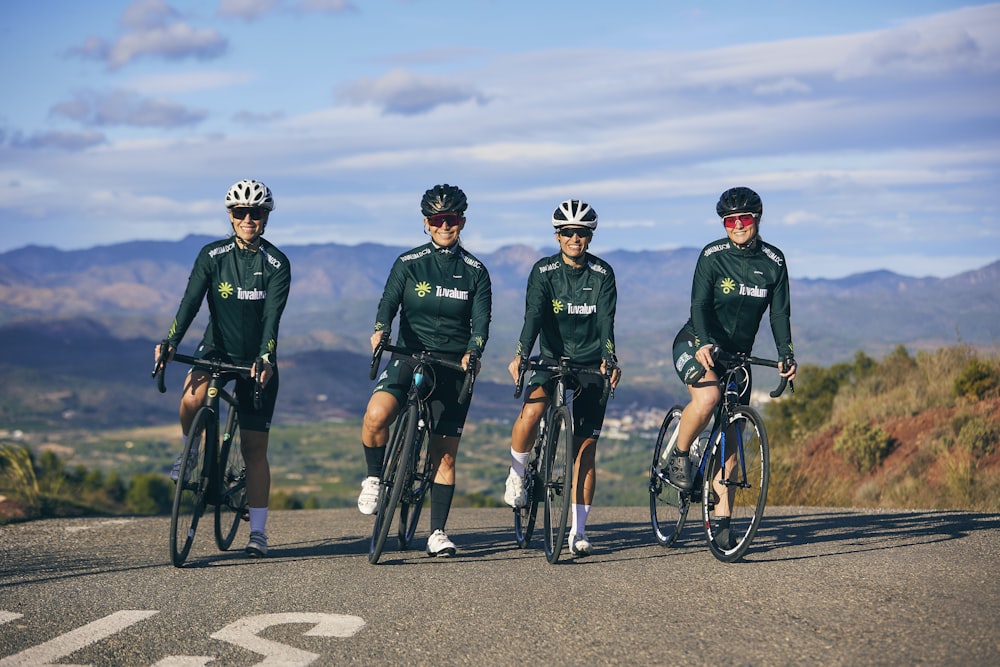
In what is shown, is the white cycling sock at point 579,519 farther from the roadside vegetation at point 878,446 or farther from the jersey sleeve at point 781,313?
the roadside vegetation at point 878,446

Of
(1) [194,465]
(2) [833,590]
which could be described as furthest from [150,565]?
(2) [833,590]

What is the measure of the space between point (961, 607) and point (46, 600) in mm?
5384

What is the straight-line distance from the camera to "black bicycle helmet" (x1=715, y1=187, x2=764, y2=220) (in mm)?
8695

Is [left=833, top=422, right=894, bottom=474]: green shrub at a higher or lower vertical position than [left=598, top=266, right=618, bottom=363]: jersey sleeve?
lower

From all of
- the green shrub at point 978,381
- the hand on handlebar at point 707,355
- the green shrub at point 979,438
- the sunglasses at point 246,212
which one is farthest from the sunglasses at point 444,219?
the green shrub at point 978,381

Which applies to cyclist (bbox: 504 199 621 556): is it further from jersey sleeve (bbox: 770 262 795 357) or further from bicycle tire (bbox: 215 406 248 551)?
bicycle tire (bbox: 215 406 248 551)

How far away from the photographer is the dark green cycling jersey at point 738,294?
868cm

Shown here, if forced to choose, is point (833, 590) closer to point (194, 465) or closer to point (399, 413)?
point (399, 413)

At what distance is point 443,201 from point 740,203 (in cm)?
222

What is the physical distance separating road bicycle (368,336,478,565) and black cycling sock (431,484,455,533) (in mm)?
100

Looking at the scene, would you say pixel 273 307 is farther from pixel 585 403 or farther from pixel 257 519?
pixel 585 403

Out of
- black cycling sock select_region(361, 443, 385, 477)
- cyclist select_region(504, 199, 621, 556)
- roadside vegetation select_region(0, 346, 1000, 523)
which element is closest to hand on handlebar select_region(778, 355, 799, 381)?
cyclist select_region(504, 199, 621, 556)

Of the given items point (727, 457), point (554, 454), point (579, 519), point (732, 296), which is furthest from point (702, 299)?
point (579, 519)

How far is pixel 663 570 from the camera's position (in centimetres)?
825
